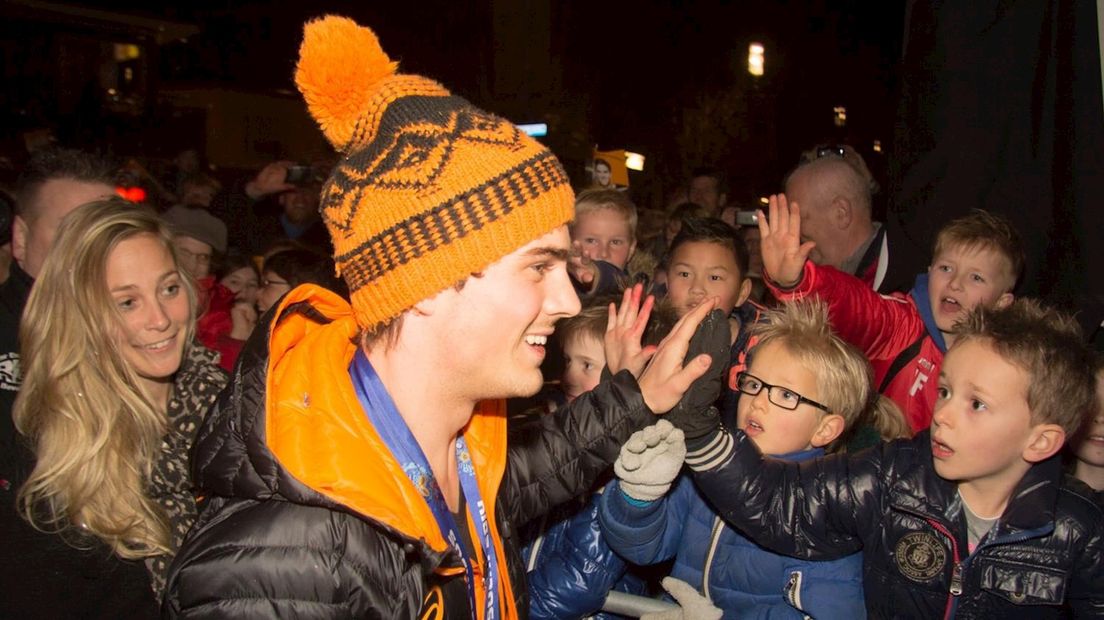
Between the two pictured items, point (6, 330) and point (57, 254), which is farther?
point (6, 330)

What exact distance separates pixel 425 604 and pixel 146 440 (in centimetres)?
137

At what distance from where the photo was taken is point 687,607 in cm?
248

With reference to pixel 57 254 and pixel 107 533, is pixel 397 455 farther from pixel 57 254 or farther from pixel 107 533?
pixel 57 254

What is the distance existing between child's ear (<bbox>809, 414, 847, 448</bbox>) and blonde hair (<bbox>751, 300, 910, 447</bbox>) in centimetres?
2

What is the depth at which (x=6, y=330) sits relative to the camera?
292cm

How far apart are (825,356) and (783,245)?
52cm

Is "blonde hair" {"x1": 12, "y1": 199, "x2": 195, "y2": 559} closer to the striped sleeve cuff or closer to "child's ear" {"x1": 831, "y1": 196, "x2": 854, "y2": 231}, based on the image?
the striped sleeve cuff

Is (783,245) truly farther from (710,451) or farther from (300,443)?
(300,443)

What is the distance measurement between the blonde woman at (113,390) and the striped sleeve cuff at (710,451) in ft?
5.12

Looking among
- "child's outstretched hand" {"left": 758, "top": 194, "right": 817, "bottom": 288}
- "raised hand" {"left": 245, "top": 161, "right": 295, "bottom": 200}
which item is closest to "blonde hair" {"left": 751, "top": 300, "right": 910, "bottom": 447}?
"child's outstretched hand" {"left": 758, "top": 194, "right": 817, "bottom": 288}

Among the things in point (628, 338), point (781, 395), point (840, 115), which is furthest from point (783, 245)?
point (840, 115)

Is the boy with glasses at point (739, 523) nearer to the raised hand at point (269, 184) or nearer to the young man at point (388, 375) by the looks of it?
the young man at point (388, 375)

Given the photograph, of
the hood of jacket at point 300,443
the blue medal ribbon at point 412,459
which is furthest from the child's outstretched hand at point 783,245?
the hood of jacket at point 300,443

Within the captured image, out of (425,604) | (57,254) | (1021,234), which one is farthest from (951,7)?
(57,254)
